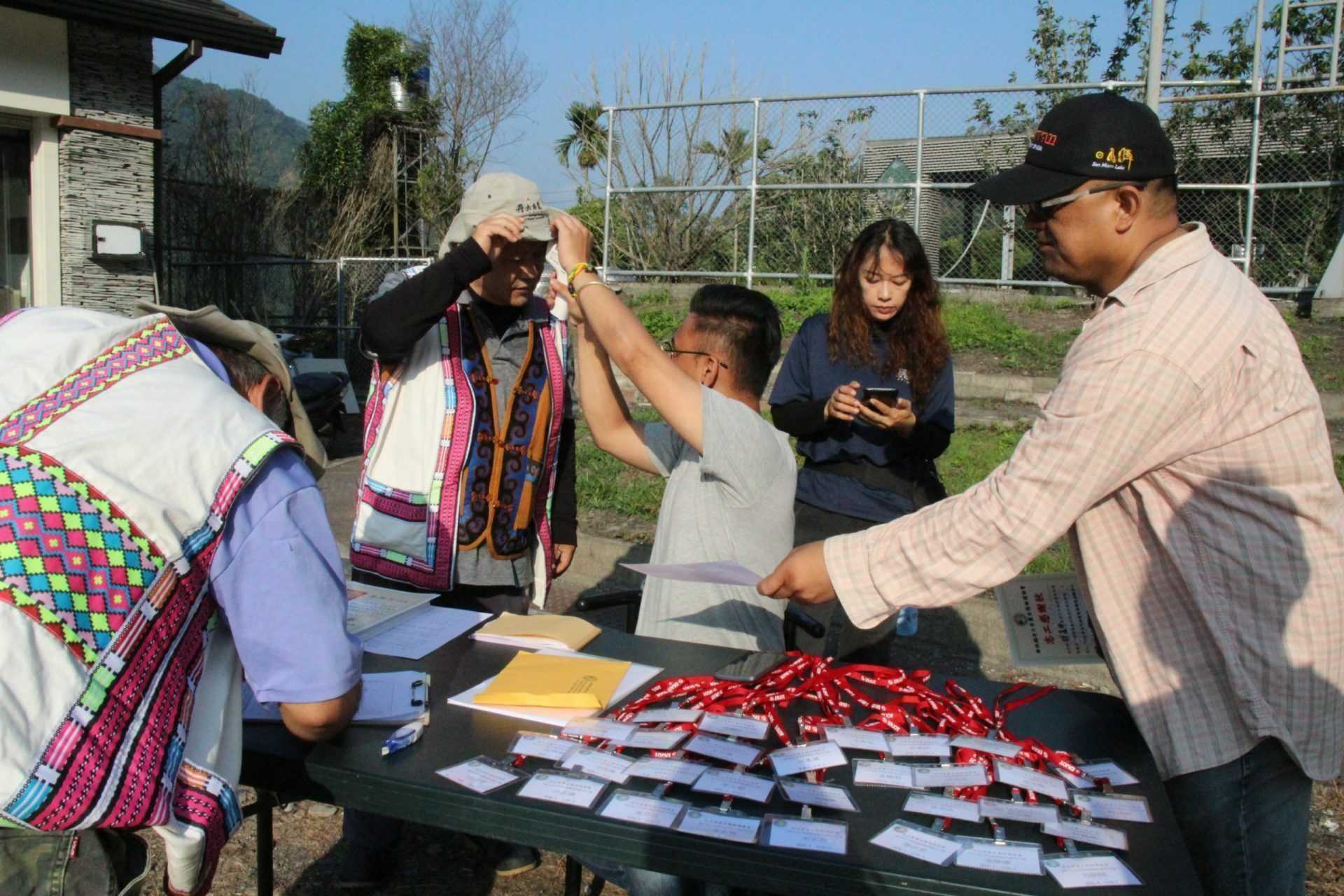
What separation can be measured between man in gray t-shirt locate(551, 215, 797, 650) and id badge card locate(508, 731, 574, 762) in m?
0.78

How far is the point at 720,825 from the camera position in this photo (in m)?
1.67

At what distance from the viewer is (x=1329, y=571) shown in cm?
184

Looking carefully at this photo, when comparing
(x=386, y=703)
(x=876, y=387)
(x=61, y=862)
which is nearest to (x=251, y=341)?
(x=386, y=703)

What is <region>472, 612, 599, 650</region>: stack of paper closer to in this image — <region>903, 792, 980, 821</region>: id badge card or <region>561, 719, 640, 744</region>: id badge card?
<region>561, 719, 640, 744</region>: id badge card

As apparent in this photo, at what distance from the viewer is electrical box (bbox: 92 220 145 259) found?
8.60m

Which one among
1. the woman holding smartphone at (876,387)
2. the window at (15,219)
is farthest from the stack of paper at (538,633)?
the window at (15,219)

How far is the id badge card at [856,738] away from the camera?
6.46 feet

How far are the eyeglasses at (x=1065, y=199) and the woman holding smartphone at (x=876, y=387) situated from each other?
1.70 m

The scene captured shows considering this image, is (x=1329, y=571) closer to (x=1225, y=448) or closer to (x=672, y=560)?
(x=1225, y=448)

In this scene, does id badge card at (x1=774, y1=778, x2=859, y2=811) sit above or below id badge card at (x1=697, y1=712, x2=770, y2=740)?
below

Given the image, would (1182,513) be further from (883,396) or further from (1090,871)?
(883,396)

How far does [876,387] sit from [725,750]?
6.77 ft

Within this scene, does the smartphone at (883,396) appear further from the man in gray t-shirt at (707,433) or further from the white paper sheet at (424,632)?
the white paper sheet at (424,632)

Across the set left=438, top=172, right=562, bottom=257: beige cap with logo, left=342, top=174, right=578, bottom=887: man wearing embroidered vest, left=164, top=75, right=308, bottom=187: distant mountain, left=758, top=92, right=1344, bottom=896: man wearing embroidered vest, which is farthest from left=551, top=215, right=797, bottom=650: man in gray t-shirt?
left=164, top=75, right=308, bottom=187: distant mountain
